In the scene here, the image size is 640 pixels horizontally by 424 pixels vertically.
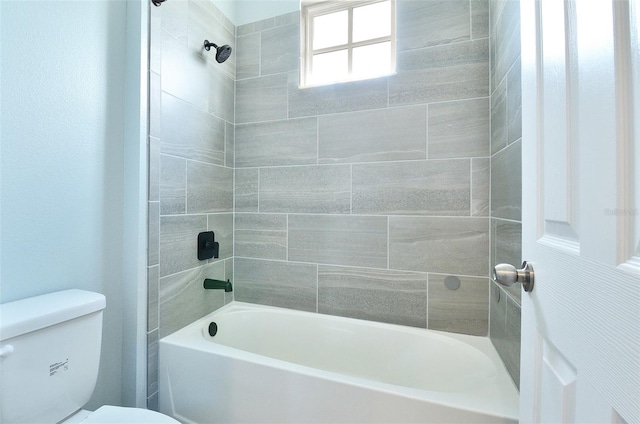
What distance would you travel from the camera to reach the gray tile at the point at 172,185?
4.35ft

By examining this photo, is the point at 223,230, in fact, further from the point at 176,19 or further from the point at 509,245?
the point at 509,245

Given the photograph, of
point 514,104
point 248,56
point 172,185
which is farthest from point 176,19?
point 514,104

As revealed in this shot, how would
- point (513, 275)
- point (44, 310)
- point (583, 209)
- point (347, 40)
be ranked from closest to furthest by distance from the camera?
point (583, 209) → point (513, 275) → point (44, 310) → point (347, 40)

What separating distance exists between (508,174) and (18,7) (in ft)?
6.06

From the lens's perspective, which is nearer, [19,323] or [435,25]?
[19,323]

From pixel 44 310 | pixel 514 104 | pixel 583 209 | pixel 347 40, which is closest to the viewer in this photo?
pixel 583 209

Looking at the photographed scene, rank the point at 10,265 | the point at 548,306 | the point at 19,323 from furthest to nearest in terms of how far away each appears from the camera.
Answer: the point at 10,265 → the point at 19,323 → the point at 548,306

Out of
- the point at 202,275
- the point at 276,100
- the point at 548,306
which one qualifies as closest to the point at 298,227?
the point at 202,275

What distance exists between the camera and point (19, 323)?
767 millimetres

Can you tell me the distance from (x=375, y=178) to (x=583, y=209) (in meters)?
1.18

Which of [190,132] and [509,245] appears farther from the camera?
[190,132]

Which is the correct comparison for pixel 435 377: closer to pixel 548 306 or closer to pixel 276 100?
pixel 548 306

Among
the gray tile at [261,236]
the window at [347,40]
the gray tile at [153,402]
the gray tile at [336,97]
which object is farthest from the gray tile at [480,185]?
the gray tile at [153,402]

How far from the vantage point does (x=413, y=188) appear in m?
1.50
